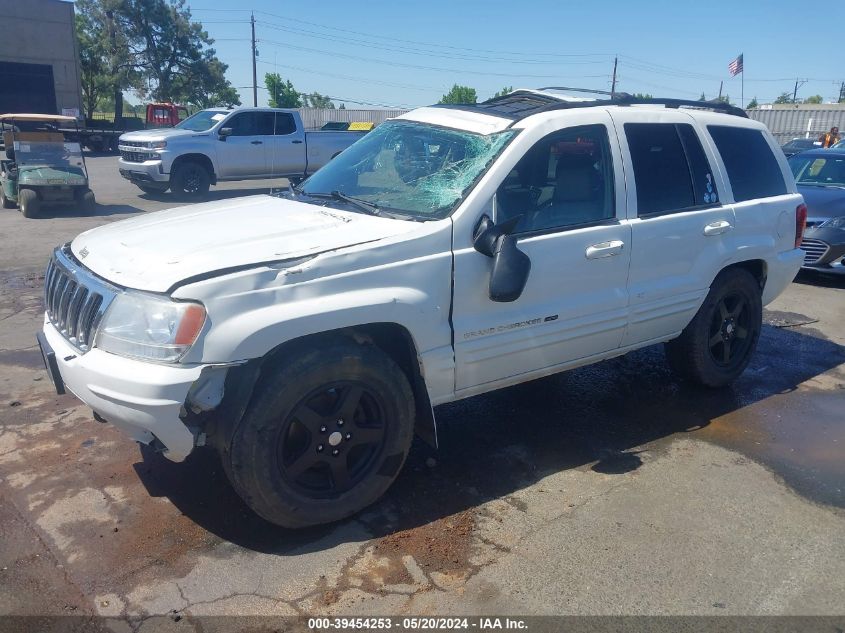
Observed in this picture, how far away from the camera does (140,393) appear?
9.60 ft

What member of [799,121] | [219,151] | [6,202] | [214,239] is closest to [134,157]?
[219,151]

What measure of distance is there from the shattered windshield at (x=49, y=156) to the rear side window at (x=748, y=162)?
11977 millimetres

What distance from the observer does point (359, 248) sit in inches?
129

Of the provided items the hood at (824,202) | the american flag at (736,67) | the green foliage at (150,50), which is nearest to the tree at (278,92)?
the green foliage at (150,50)

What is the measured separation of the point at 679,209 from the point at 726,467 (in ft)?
5.40

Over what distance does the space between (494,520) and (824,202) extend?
303 inches

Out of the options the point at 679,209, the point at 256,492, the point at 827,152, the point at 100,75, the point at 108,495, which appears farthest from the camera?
the point at 100,75

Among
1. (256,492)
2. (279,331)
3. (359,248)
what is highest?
(359,248)

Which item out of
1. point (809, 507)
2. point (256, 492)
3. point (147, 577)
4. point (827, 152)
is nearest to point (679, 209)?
point (809, 507)

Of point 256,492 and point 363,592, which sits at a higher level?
point 256,492

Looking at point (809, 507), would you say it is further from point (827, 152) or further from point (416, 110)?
point (827, 152)

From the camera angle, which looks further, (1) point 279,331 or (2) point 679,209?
(2) point 679,209

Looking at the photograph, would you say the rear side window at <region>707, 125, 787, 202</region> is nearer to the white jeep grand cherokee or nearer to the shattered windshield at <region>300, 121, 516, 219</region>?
the white jeep grand cherokee

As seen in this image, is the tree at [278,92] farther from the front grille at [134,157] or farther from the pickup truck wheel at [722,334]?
the pickup truck wheel at [722,334]
